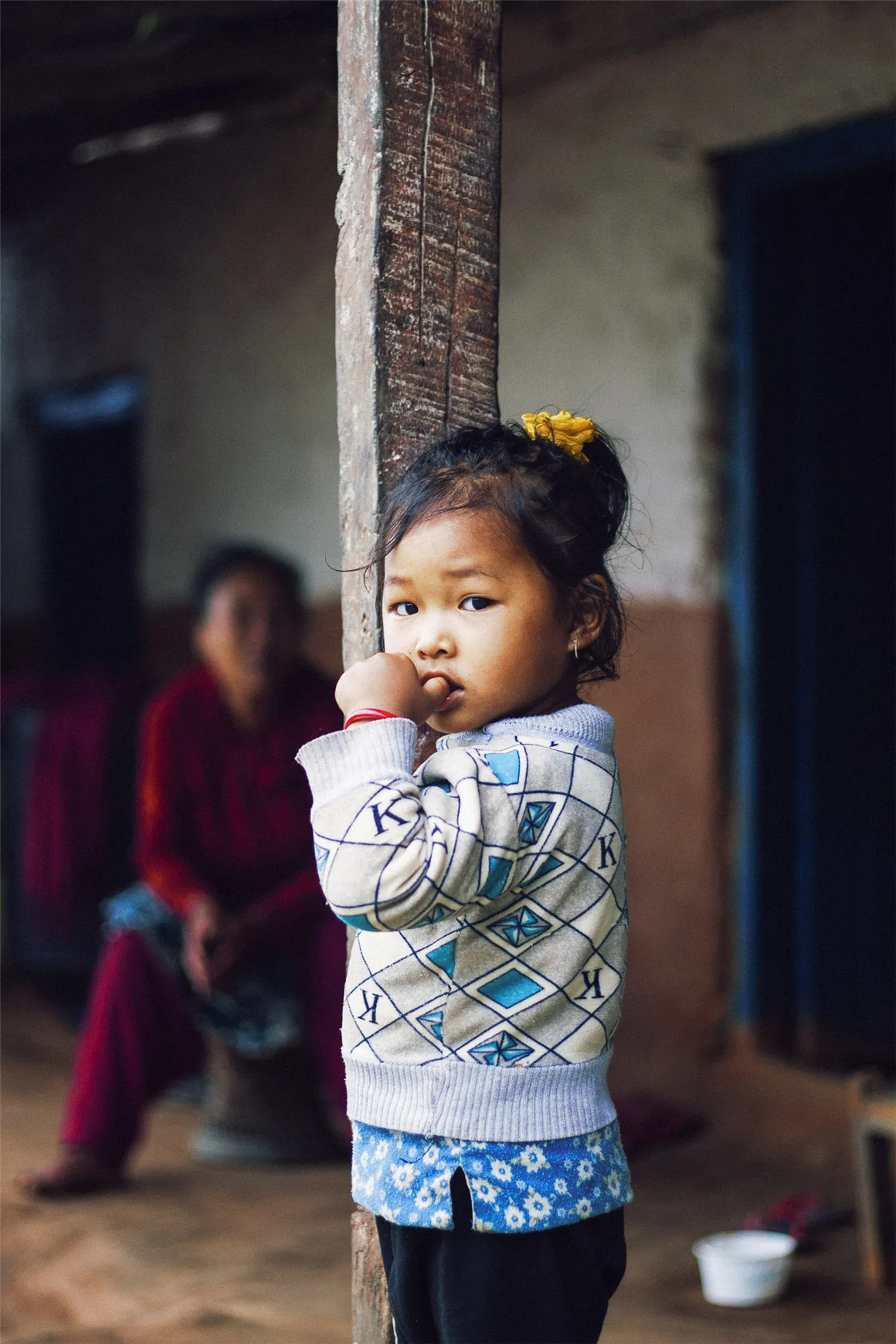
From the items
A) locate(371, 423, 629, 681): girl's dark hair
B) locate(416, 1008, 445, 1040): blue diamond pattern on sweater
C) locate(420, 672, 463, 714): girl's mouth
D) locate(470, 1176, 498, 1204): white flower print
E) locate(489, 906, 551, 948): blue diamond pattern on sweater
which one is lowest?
locate(470, 1176, 498, 1204): white flower print

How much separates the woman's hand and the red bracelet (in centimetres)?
216

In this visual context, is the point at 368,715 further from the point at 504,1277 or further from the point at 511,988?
the point at 504,1277

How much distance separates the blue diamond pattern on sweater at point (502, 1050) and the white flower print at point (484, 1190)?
0.12 m

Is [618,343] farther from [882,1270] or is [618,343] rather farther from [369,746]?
[369,746]

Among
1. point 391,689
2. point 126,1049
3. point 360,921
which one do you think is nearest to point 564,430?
point 391,689

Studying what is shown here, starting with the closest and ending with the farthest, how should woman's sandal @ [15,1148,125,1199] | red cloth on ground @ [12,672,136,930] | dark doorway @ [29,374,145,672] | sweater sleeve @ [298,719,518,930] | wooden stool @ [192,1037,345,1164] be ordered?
sweater sleeve @ [298,719,518,930] < woman's sandal @ [15,1148,125,1199] < wooden stool @ [192,1037,345,1164] < red cloth on ground @ [12,672,136,930] < dark doorway @ [29,374,145,672]

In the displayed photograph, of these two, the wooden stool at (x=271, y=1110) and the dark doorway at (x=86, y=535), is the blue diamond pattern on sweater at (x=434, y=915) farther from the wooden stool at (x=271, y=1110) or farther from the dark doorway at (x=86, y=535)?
the dark doorway at (x=86, y=535)

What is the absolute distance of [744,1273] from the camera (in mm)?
2891

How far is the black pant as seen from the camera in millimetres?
1594

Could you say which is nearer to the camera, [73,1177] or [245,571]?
[73,1177]

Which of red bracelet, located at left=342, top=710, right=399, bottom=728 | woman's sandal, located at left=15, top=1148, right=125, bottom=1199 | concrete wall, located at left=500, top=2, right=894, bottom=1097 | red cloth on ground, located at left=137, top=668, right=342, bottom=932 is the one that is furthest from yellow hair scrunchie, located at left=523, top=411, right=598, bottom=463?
woman's sandal, located at left=15, top=1148, right=125, bottom=1199

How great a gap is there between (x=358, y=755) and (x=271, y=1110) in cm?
257

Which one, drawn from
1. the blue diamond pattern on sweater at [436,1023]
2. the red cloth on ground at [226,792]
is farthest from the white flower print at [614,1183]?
the red cloth on ground at [226,792]

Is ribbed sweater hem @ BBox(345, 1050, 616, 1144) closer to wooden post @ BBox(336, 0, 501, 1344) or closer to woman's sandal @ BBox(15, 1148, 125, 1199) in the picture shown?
wooden post @ BBox(336, 0, 501, 1344)
